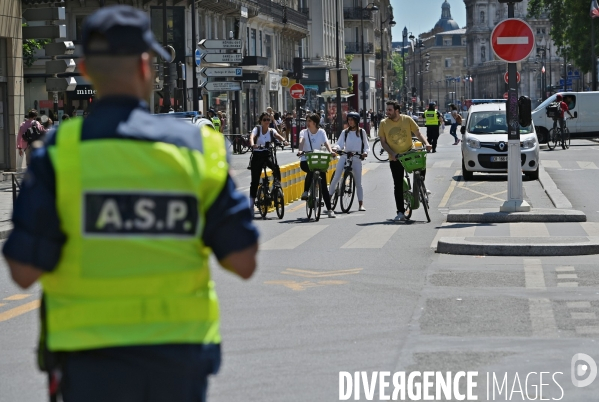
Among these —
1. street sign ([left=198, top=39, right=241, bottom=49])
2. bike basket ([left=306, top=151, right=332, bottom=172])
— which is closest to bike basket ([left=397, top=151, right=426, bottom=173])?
bike basket ([left=306, top=151, right=332, bottom=172])

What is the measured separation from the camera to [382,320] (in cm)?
912

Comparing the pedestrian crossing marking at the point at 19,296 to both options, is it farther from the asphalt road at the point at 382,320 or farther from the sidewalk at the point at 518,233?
the sidewalk at the point at 518,233

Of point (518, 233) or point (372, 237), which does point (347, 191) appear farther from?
point (518, 233)

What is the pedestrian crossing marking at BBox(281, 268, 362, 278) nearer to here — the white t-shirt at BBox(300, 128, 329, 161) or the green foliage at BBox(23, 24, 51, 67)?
the white t-shirt at BBox(300, 128, 329, 161)

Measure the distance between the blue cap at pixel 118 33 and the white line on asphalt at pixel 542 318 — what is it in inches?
220

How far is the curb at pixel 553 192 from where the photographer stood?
2020 cm

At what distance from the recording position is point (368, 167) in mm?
34969

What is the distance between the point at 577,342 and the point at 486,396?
1682 millimetres

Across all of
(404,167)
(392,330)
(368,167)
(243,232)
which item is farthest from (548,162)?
(243,232)

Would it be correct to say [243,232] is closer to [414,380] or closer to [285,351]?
[414,380]

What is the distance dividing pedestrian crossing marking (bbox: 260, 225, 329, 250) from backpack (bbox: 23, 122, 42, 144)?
14.1 metres

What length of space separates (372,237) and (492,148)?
41.5 feet

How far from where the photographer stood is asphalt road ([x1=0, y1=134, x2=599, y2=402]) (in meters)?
7.13

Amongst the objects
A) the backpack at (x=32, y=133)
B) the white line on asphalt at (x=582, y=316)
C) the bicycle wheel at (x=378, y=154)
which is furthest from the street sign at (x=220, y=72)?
the white line on asphalt at (x=582, y=316)
